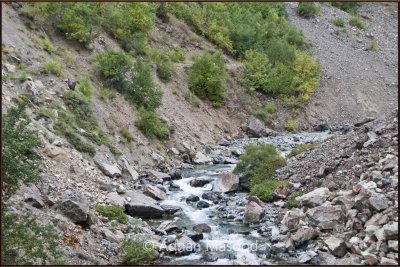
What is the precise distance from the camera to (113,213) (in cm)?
1717

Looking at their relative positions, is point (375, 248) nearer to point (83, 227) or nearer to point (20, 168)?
point (83, 227)

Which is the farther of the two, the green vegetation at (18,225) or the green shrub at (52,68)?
the green shrub at (52,68)

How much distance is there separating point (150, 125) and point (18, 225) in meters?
15.7

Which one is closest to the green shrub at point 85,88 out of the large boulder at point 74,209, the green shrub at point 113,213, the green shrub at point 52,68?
the green shrub at point 52,68

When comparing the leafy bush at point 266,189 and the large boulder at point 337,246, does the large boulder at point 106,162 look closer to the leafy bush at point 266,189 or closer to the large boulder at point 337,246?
the leafy bush at point 266,189

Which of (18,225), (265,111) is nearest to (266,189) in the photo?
(18,225)

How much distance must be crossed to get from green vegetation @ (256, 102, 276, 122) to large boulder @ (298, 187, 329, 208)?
22.4 metres

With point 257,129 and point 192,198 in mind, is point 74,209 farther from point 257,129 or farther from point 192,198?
point 257,129

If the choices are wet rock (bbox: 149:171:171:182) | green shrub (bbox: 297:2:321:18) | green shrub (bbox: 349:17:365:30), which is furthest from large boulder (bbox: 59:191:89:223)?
green shrub (bbox: 349:17:365:30)

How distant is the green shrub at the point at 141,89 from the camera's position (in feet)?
96.6

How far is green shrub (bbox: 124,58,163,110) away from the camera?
29438mm

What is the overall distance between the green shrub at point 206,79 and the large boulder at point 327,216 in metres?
22.0

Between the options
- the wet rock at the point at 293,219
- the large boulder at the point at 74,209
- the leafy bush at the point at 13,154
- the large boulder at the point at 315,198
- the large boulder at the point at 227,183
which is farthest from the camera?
the large boulder at the point at 227,183

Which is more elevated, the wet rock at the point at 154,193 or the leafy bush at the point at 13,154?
the leafy bush at the point at 13,154
